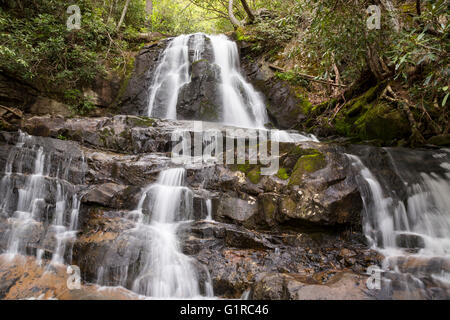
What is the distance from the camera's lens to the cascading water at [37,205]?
412cm

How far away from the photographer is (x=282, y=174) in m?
4.70

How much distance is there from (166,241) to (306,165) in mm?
2919

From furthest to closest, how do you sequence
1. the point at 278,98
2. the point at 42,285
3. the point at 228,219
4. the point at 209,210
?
the point at 278,98 → the point at 209,210 → the point at 228,219 → the point at 42,285

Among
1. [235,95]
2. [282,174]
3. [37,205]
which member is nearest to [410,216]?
[282,174]

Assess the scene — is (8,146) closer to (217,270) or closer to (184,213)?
(184,213)

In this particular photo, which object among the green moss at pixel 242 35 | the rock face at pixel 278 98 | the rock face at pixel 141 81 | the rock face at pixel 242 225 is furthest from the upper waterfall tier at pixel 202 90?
the rock face at pixel 242 225

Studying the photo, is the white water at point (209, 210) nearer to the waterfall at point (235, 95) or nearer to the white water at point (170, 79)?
the waterfall at point (235, 95)

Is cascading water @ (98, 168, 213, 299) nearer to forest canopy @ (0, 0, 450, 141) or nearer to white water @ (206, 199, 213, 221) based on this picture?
white water @ (206, 199, 213, 221)

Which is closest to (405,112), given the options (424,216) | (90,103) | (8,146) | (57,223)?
(424,216)

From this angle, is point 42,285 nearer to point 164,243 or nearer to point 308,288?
point 164,243

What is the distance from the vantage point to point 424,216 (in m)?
4.27

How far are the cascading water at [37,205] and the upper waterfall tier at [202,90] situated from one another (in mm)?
5076

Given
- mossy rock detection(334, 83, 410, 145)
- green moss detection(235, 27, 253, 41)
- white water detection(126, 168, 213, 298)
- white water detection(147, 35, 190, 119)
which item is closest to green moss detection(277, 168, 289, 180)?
white water detection(126, 168, 213, 298)

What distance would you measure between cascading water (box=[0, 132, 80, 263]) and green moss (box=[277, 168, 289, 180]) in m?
3.97
